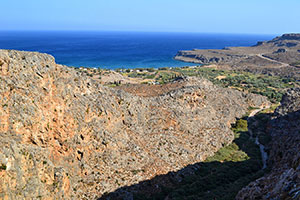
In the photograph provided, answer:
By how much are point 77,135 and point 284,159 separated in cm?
2648

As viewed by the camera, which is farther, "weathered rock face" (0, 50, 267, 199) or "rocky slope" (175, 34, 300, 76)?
"rocky slope" (175, 34, 300, 76)

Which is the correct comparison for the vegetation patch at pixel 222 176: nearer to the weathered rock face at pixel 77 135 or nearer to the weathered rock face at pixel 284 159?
the weathered rock face at pixel 77 135

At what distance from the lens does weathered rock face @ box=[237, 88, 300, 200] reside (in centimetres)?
1772

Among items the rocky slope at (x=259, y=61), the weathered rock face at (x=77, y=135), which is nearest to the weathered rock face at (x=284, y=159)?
the weathered rock face at (x=77, y=135)

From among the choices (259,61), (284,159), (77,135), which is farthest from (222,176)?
(259,61)

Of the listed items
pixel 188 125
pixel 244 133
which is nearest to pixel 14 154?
pixel 188 125

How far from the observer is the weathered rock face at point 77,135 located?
2156cm

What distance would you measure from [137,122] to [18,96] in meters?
17.4

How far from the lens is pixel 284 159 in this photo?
3175 centimetres

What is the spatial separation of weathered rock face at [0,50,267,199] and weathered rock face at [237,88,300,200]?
9.68m

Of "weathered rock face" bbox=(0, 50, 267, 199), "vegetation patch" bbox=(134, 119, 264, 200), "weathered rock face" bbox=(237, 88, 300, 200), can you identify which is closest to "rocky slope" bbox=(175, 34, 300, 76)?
"weathered rock face" bbox=(237, 88, 300, 200)

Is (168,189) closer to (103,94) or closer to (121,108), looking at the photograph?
(121,108)

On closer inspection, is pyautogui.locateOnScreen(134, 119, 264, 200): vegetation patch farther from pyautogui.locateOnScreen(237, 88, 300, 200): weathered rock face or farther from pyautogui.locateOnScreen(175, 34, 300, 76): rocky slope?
pyautogui.locateOnScreen(175, 34, 300, 76): rocky slope

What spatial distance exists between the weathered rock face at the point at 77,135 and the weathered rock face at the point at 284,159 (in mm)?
9683
